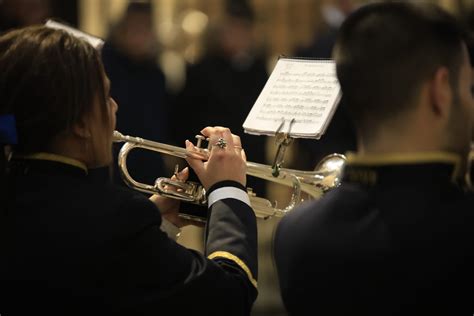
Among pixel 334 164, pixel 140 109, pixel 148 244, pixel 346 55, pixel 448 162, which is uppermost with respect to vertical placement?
pixel 346 55

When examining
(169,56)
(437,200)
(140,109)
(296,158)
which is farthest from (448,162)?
(169,56)

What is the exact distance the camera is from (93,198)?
2.58 m

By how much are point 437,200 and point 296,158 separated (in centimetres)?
476

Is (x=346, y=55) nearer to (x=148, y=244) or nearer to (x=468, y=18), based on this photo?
(x=148, y=244)

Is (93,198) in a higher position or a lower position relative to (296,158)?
higher

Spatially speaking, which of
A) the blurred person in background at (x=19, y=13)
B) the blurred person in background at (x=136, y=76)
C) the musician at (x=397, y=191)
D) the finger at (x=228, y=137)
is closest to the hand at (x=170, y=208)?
the finger at (x=228, y=137)

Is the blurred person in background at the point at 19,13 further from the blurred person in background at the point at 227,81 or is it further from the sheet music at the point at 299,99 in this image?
the sheet music at the point at 299,99

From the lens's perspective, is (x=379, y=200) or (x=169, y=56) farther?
(x=169, y=56)

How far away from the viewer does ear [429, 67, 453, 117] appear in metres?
2.21

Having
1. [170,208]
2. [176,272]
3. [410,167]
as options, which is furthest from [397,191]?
[170,208]

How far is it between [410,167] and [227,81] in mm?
4250

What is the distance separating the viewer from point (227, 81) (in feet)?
21.0

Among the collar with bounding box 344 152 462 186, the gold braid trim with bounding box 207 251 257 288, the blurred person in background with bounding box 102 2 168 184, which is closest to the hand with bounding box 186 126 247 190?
the gold braid trim with bounding box 207 251 257 288

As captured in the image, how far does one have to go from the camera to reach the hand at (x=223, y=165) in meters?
2.96
